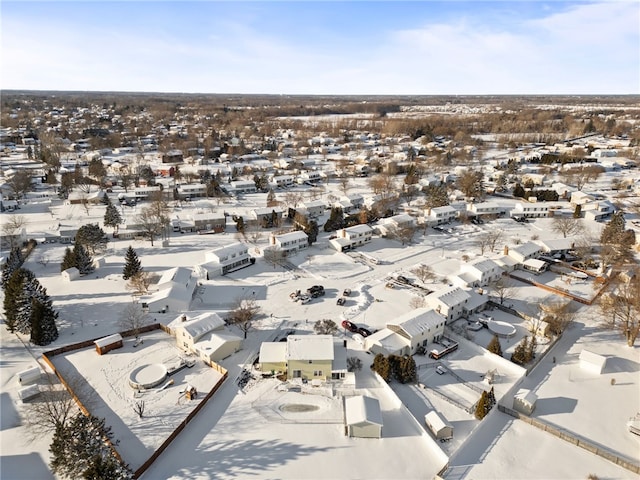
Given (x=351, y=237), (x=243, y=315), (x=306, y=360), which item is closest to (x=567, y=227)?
(x=351, y=237)

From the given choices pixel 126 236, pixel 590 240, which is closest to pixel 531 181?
pixel 590 240

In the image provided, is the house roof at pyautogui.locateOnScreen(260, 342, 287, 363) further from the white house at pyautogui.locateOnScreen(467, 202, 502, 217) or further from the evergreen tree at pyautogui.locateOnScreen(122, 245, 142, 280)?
the white house at pyautogui.locateOnScreen(467, 202, 502, 217)

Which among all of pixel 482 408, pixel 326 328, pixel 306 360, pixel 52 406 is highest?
pixel 306 360

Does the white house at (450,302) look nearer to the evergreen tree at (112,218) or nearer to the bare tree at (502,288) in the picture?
the bare tree at (502,288)

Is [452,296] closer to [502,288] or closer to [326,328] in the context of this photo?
[502,288]

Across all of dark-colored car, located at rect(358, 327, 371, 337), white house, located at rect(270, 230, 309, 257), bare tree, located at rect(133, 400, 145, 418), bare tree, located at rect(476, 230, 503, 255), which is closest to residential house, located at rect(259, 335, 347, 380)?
dark-colored car, located at rect(358, 327, 371, 337)

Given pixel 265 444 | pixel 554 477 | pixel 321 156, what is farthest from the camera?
pixel 321 156

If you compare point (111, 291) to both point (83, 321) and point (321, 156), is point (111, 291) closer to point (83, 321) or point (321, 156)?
point (83, 321)
